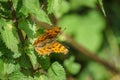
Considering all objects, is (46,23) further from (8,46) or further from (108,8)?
(108,8)

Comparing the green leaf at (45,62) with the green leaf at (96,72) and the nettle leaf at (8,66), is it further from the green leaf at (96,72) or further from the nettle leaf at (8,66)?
the green leaf at (96,72)

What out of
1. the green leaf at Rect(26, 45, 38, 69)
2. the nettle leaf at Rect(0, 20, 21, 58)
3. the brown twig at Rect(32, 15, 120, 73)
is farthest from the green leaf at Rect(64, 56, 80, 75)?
the nettle leaf at Rect(0, 20, 21, 58)

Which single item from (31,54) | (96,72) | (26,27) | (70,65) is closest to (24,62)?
(31,54)

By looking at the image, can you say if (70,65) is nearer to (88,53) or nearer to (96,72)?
(88,53)

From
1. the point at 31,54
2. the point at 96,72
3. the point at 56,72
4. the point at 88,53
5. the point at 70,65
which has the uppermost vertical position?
the point at 31,54

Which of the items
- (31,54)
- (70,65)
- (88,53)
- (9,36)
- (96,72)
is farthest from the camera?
(96,72)

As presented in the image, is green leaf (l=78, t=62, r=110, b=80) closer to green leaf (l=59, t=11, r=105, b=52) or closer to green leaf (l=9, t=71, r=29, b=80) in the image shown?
green leaf (l=59, t=11, r=105, b=52)

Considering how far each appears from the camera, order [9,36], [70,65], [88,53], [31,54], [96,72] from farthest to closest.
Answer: [96,72]
[88,53]
[70,65]
[31,54]
[9,36]
